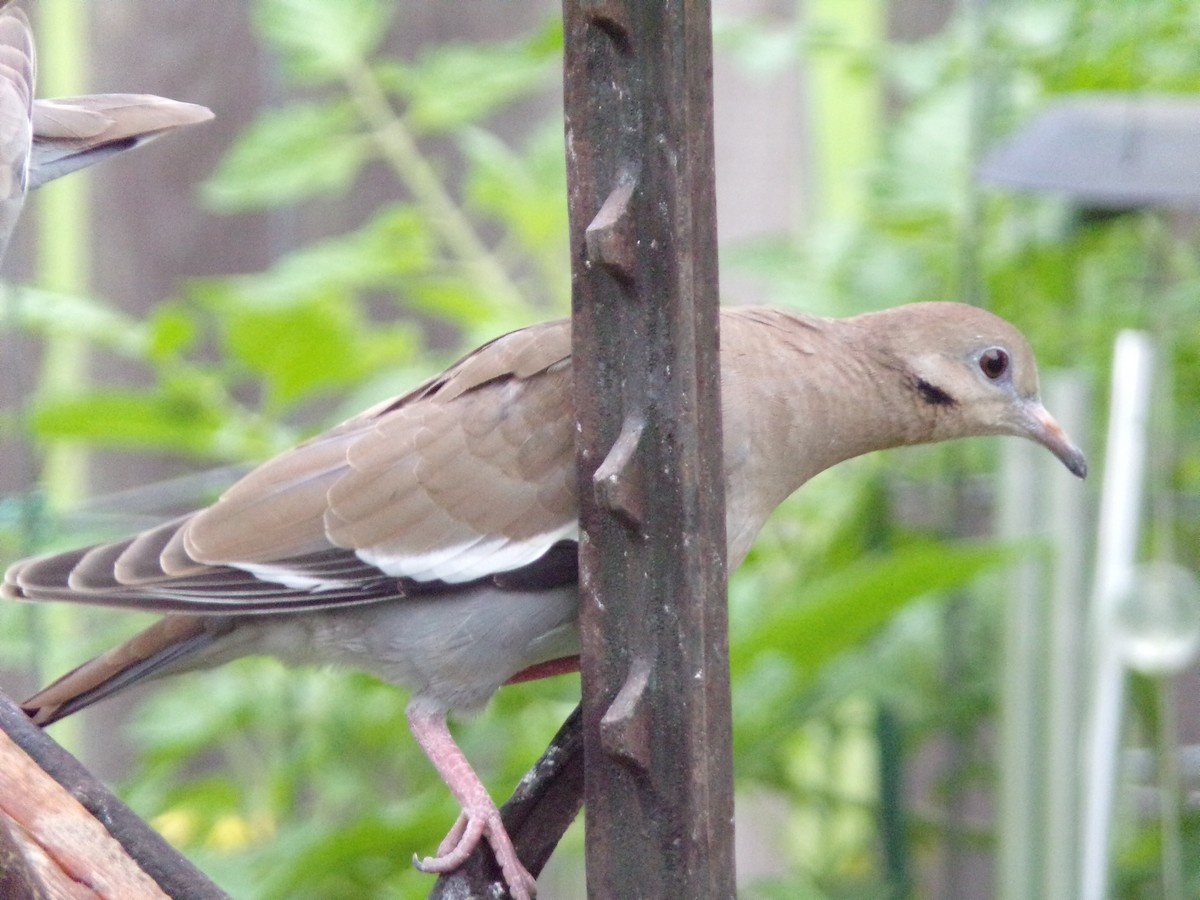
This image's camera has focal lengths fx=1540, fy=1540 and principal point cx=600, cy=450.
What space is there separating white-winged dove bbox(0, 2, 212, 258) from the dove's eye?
0.94 meters

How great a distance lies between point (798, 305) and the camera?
9.40ft

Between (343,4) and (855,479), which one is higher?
(343,4)

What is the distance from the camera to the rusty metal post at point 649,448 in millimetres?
1196

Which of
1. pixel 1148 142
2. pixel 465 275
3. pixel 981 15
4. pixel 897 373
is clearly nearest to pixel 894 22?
pixel 981 15

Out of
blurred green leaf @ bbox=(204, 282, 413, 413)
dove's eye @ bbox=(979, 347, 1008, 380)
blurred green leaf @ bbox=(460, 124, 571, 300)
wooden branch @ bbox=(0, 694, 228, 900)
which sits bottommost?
wooden branch @ bbox=(0, 694, 228, 900)

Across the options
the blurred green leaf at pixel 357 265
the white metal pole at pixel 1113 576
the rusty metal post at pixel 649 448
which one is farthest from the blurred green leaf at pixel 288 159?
the rusty metal post at pixel 649 448

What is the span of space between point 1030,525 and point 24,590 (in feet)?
5.16

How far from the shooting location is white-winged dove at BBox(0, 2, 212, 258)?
157cm

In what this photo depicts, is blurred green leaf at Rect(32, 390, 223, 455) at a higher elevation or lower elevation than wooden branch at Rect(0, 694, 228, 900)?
higher

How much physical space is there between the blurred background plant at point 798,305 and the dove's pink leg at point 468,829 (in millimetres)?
774

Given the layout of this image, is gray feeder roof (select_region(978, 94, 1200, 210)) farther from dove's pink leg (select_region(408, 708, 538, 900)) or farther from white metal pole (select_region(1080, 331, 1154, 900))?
dove's pink leg (select_region(408, 708, 538, 900))

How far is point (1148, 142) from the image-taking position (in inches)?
89.2

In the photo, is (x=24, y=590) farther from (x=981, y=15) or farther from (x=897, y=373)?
(x=981, y=15)

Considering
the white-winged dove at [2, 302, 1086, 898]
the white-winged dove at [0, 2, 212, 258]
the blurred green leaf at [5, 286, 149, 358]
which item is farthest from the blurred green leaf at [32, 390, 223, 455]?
the white-winged dove at [0, 2, 212, 258]
